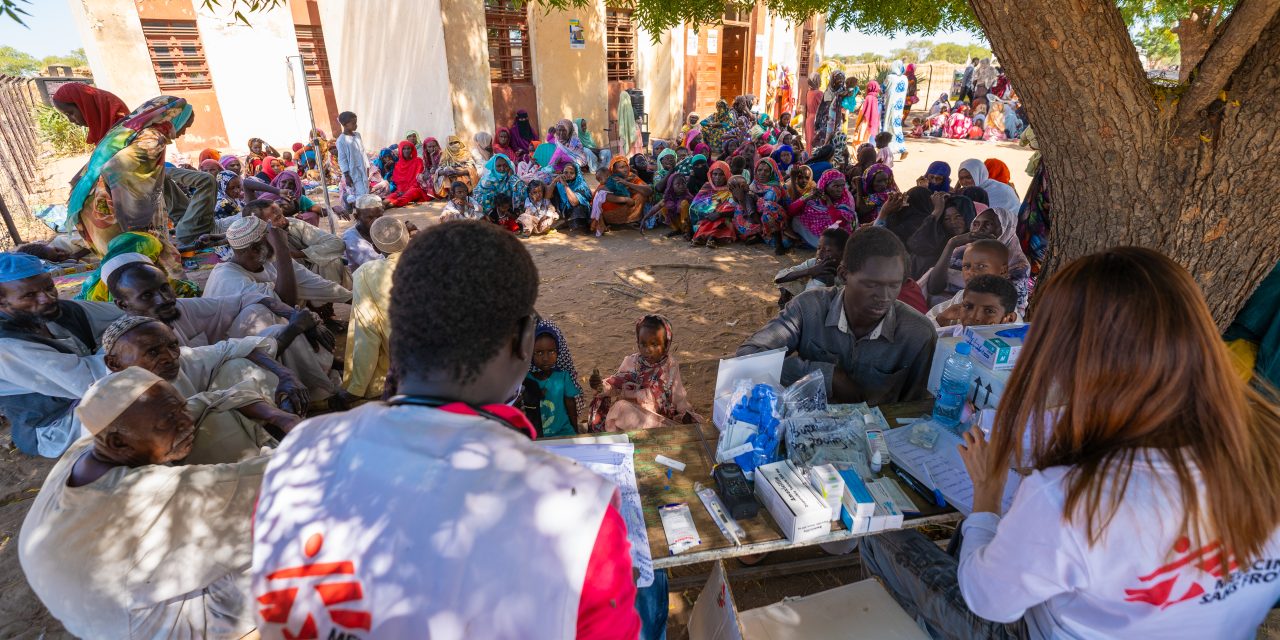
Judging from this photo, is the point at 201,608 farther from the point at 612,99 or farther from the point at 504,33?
the point at 612,99

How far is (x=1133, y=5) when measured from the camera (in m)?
3.66

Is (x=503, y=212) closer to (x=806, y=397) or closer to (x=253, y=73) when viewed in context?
(x=806, y=397)

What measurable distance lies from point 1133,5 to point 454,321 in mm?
4703

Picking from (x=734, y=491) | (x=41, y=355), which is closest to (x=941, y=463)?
(x=734, y=491)

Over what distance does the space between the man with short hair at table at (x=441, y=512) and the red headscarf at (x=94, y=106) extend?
211 inches

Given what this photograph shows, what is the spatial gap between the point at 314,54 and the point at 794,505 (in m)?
15.7

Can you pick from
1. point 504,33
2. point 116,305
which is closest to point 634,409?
point 116,305

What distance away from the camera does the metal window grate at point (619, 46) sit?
43.6 feet

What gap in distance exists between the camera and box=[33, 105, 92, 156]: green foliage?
45.5 feet

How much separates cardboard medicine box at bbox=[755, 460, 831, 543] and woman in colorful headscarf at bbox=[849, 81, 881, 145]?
42.9 ft

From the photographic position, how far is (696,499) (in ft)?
6.30

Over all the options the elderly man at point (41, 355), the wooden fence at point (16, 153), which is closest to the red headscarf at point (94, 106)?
the wooden fence at point (16, 153)

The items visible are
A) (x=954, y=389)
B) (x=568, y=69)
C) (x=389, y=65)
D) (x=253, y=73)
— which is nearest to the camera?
(x=954, y=389)

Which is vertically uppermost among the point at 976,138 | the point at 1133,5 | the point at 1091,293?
the point at 1133,5
